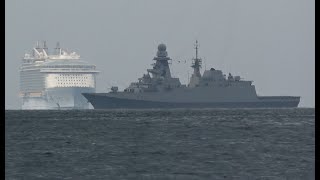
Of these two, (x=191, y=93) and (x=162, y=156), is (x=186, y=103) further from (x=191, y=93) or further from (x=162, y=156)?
(x=162, y=156)

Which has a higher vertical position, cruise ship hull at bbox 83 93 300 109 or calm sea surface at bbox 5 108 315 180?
cruise ship hull at bbox 83 93 300 109

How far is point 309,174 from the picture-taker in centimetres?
3036

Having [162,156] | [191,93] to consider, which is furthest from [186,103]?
[162,156]

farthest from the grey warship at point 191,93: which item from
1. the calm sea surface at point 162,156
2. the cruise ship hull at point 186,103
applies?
the calm sea surface at point 162,156

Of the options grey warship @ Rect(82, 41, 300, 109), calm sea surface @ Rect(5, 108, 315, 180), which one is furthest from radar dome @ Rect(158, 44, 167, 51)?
calm sea surface @ Rect(5, 108, 315, 180)

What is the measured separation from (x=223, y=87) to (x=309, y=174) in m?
111

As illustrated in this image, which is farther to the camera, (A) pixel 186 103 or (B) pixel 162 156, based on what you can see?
(A) pixel 186 103

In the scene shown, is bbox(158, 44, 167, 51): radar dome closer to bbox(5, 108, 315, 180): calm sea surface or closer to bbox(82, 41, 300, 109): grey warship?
bbox(82, 41, 300, 109): grey warship

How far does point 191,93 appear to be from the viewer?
141125 mm

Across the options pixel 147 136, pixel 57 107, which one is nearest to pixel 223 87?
pixel 57 107

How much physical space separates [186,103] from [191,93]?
1791 mm

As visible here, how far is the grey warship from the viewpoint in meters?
142

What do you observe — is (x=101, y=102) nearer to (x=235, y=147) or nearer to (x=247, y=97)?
(x=247, y=97)
